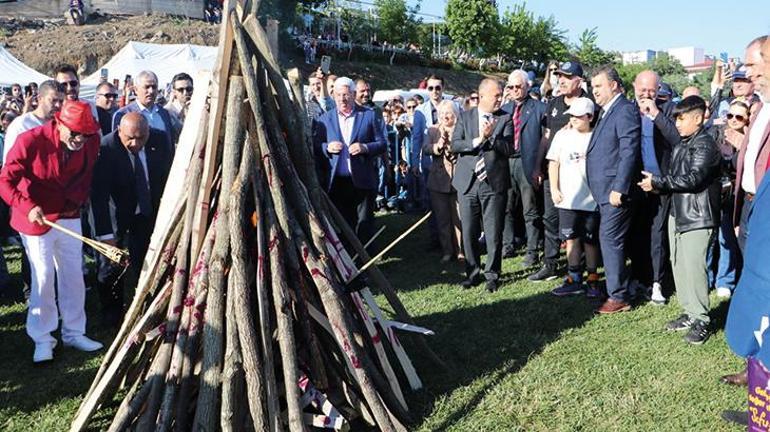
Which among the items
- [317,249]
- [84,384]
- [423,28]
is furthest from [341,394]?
[423,28]

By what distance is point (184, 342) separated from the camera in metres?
3.75

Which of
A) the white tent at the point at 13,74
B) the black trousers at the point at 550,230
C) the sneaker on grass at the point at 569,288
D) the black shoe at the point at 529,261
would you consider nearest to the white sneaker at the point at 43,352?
the sneaker on grass at the point at 569,288

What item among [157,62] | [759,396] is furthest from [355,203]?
[157,62]

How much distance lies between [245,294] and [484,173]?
145 inches

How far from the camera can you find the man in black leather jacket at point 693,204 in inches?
211

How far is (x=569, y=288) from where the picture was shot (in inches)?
268

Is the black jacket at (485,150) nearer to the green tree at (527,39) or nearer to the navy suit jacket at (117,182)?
the navy suit jacket at (117,182)

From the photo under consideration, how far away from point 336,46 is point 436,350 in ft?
148

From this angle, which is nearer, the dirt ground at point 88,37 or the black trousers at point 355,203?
the black trousers at point 355,203

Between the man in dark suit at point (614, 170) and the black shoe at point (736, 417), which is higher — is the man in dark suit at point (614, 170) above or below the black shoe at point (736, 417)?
above

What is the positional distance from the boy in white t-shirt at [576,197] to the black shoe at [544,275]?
0.40m

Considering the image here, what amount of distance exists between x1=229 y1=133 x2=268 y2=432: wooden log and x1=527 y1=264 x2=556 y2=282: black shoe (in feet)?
13.9

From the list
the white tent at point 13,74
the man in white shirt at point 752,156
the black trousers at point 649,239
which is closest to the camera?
the man in white shirt at point 752,156

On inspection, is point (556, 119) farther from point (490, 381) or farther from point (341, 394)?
point (341, 394)
